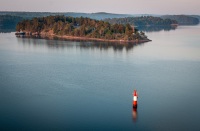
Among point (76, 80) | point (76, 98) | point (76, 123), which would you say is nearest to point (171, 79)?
point (76, 80)

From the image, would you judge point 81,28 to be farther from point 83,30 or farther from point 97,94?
point 97,94

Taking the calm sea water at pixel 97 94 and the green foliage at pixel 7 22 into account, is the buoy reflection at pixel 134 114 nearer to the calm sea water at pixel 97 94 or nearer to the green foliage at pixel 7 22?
the calm sea water at pixel 97 94

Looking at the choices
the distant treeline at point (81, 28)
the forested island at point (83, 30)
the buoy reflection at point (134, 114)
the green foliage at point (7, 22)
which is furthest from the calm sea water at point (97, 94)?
the green foliage at point (7, 22)

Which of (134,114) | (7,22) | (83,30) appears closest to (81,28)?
(83,30)

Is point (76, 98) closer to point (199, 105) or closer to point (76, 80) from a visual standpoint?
point (76, 80)

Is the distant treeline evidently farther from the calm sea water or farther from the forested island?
the calm sea water

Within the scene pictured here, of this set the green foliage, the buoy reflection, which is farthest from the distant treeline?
the buoy reflection
